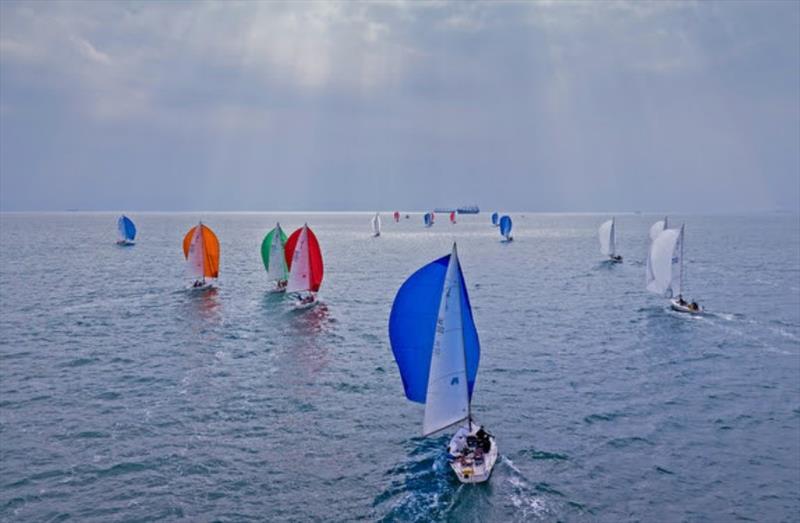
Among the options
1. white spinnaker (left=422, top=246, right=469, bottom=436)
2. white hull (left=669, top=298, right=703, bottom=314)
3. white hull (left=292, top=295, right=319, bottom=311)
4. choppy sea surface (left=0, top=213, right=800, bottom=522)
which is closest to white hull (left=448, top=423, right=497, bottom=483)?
choppy sea surface (left=0, top=213, right=800, bottom=522)

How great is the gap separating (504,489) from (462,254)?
116011 millimetres

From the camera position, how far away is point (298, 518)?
21734 millimetres

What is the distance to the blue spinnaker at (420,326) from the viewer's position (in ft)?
82.8

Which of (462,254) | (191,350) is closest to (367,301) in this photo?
(191,350)

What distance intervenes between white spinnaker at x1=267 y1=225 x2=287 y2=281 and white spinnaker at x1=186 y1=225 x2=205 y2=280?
8.82 m

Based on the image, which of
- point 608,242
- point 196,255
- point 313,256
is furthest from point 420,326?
point 608,242

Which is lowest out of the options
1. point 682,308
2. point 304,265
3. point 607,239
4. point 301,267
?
point 682,308

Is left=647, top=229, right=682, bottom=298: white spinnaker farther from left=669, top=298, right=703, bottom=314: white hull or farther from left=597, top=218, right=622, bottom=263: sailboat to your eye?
left=597, top=218, right=622, bottom=263: sailboat

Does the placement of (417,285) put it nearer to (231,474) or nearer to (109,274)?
(231,474)

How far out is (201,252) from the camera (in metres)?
72.5

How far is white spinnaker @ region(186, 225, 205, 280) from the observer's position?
230ft

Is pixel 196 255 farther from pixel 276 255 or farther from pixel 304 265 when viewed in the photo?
pixel 304 265

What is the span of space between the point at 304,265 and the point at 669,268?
39.7m

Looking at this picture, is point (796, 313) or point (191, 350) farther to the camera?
point (796, 313)
